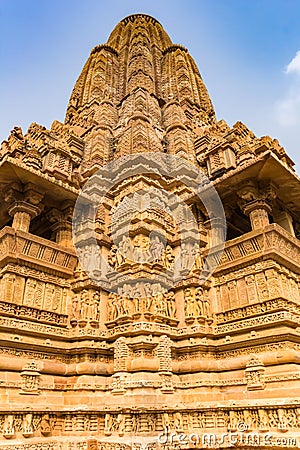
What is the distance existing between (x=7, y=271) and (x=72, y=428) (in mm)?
4658

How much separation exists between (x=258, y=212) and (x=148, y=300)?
4536 mm

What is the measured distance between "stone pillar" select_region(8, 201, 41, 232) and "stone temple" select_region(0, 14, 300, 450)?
0.15 ft

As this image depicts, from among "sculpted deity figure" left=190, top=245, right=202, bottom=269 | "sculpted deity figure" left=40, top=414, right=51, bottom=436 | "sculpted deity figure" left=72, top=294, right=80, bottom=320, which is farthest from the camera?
"sculpted deity figure" left=190, top=245, right=202, bottom=269

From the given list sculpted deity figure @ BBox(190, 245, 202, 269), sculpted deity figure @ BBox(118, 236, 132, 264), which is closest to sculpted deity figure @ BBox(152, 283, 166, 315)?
sculpted deity figure @ BBox(118, 236, 132, 264)

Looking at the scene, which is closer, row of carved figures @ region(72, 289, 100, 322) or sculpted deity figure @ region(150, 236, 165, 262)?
row of carved figures @ region(72, 289, 100, 322)

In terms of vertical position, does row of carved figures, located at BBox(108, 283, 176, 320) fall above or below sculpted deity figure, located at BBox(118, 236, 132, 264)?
below

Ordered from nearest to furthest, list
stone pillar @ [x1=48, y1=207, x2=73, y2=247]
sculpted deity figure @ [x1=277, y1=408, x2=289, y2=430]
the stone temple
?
sculpted deity figure @ [x1=277, y1=408, x2=289, y2=430]
the stone temple
stone pillar @ [x1=48, y1=207, x2=73, y2=247]

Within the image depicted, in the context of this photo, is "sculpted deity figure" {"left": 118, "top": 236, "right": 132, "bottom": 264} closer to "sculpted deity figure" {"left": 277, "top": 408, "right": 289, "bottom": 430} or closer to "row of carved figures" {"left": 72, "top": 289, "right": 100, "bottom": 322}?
"row of carved figures" {"left": 72, "top": 289, "right": 100, "bottom": 322}

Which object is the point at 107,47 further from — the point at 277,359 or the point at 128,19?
the point at 277,359

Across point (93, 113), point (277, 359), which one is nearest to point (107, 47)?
point (93, 113)

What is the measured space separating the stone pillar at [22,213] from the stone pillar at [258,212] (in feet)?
23.6

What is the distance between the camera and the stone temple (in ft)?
26.4

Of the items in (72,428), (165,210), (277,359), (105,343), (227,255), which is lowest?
(72,428)

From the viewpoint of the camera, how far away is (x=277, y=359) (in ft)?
27.0
